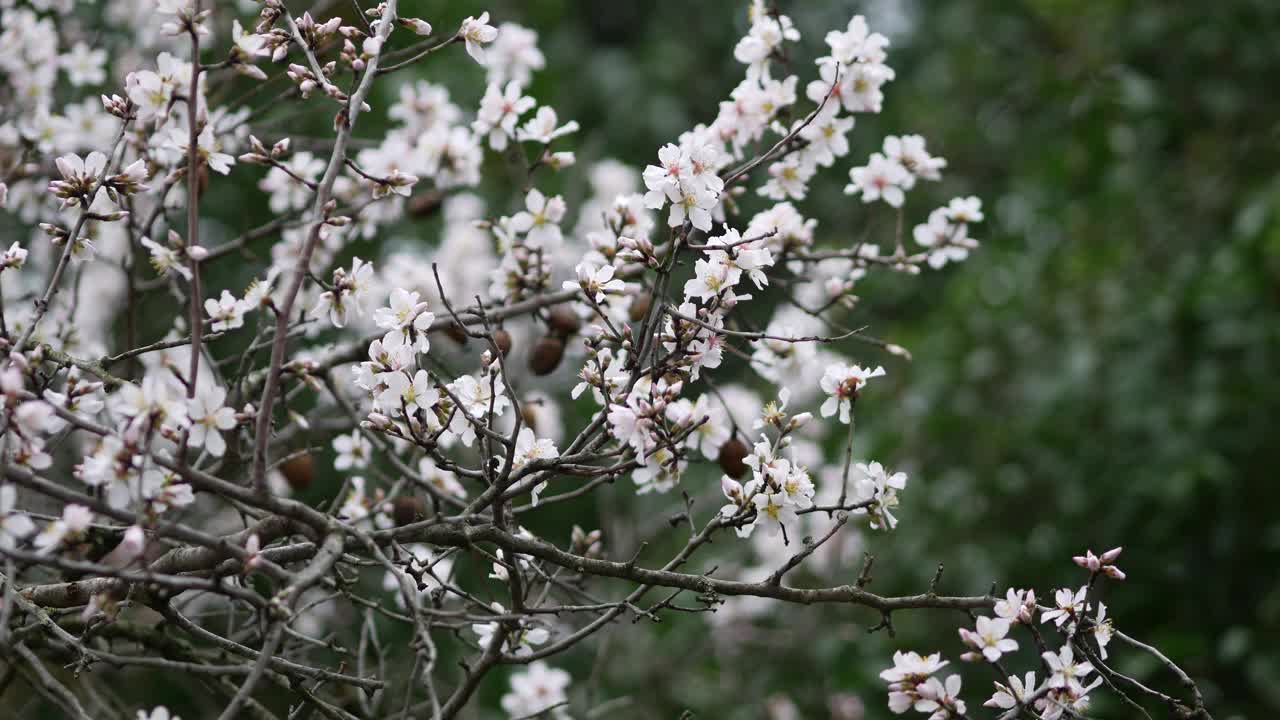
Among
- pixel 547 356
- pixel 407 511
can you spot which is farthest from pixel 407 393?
pixel 547 356

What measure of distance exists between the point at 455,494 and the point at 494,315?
1.21 feet

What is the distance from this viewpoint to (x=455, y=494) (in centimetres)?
221

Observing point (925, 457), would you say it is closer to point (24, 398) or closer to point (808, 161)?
point (808, 161)

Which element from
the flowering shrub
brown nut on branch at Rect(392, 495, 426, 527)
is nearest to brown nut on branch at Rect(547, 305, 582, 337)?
the flowering shrub

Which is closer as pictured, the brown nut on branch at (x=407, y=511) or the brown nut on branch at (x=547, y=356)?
the brown nut on branch at (x=407, y=511)

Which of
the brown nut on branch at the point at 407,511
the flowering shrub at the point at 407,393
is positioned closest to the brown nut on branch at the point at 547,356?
the flowering shrub at the point at 407,393

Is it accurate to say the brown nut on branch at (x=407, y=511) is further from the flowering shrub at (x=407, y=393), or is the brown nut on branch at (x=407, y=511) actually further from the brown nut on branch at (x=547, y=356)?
the brown nut on branch at (x=547, y=356)

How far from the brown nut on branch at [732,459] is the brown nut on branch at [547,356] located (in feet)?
1.48

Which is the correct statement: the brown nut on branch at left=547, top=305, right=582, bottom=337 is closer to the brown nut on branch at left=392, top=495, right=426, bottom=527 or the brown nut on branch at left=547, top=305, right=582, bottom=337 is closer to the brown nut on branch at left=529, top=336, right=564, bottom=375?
the brown nut on branch at left=529, top=336, right=564, bottom=375

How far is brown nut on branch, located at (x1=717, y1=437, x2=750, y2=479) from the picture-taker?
1.95 m

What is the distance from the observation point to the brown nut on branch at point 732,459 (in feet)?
6.40

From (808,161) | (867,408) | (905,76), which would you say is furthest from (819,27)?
(808,161)

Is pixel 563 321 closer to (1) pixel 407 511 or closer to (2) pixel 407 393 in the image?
(1) pixel 407 511

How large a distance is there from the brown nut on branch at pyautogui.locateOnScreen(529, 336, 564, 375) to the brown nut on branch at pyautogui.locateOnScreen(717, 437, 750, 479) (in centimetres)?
45
